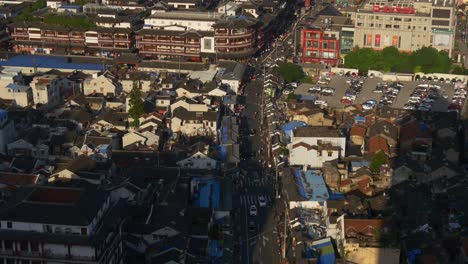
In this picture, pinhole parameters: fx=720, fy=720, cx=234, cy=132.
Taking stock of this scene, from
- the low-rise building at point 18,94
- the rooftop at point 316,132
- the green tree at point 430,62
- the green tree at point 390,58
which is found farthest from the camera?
the green tree at point 390,58

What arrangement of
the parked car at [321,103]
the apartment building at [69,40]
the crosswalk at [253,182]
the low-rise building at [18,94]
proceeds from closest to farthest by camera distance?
the crosswalk at [253,182] → the low-rise building at [18,94] → the parked car at [321,103] → the apartment building at [69,40]

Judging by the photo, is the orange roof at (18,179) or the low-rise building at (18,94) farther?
the low-rise building at (18,94)

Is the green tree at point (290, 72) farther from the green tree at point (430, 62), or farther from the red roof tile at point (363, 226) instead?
the red roof tile at point (363, 226)

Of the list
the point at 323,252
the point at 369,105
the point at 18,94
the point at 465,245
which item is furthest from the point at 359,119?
the point at 18,94

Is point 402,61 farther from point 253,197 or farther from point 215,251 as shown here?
point 215,251

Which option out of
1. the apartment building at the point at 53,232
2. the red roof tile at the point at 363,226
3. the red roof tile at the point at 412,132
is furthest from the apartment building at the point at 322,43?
the apartment building at the point at 53,232

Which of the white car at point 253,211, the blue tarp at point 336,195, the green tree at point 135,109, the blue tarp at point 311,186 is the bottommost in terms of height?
the white car at point 253,211
